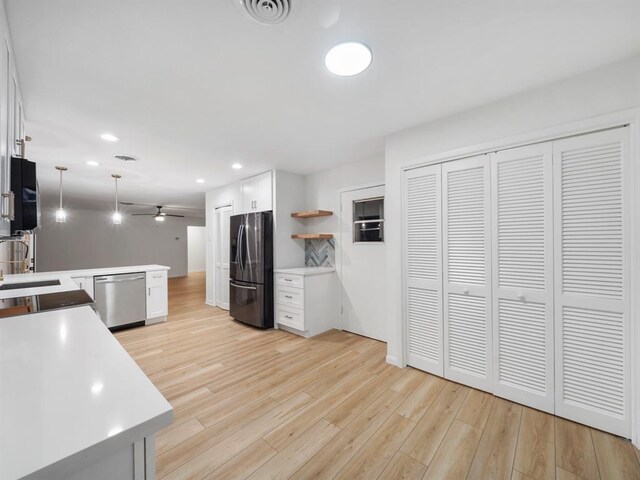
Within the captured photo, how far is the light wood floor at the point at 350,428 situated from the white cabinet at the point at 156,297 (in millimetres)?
1409

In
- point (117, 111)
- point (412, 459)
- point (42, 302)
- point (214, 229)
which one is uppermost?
point (117, 111)

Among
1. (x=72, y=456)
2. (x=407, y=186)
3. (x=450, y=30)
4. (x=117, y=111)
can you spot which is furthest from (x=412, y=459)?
(x=117, y=111)

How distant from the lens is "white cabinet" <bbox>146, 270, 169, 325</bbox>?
4.18 meters

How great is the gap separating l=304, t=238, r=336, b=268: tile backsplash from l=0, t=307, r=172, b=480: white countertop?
10.3 ft

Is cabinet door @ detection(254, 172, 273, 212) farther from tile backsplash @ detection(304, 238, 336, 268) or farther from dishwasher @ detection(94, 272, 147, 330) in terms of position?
dishwasher @ detection(94, 272, 147, 330)

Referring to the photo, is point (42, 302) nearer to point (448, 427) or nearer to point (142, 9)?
point (142, 9)

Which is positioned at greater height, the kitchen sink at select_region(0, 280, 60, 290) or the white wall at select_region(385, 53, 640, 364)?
the white wall at select_region(385, 53, 640, 364)

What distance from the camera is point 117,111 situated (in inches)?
87.4

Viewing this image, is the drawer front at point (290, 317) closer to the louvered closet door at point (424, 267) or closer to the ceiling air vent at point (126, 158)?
the louvered closet door at point (424, 267)

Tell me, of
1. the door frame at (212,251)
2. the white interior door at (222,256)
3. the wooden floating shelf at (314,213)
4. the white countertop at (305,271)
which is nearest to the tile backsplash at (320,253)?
the white countertop at (305,271)

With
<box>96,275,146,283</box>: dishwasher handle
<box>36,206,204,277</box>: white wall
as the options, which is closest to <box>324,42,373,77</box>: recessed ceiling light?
<box>96,275,146,283</box>: dishwasher handle

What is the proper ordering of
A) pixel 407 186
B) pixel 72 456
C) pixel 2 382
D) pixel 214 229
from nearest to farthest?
1. pixel 72 456
2. pixel 2 382
3. pixel 407 186
4. pixel 214 229

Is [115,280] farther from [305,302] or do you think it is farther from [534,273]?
[534,273]

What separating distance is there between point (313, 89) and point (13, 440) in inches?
83.7
